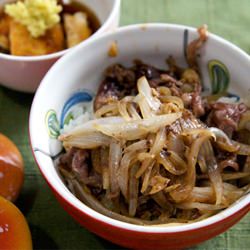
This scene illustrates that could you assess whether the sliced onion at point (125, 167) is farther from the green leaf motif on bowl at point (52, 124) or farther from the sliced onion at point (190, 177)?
the green leaf motif on bowl at point (52, 124)

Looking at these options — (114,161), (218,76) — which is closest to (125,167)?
(114,161)

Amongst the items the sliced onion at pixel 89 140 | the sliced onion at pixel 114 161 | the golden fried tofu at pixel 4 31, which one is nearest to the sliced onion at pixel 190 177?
the sliced onion at pixel 114 161

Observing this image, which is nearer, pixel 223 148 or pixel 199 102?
pixel 223 148

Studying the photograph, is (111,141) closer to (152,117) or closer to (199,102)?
(152,117)

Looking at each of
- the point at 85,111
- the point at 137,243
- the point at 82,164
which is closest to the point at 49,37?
the point at 85,111

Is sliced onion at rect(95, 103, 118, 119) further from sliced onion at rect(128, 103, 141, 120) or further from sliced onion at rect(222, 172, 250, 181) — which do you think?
sliced onion at rect(222, 172, 250, 181)
